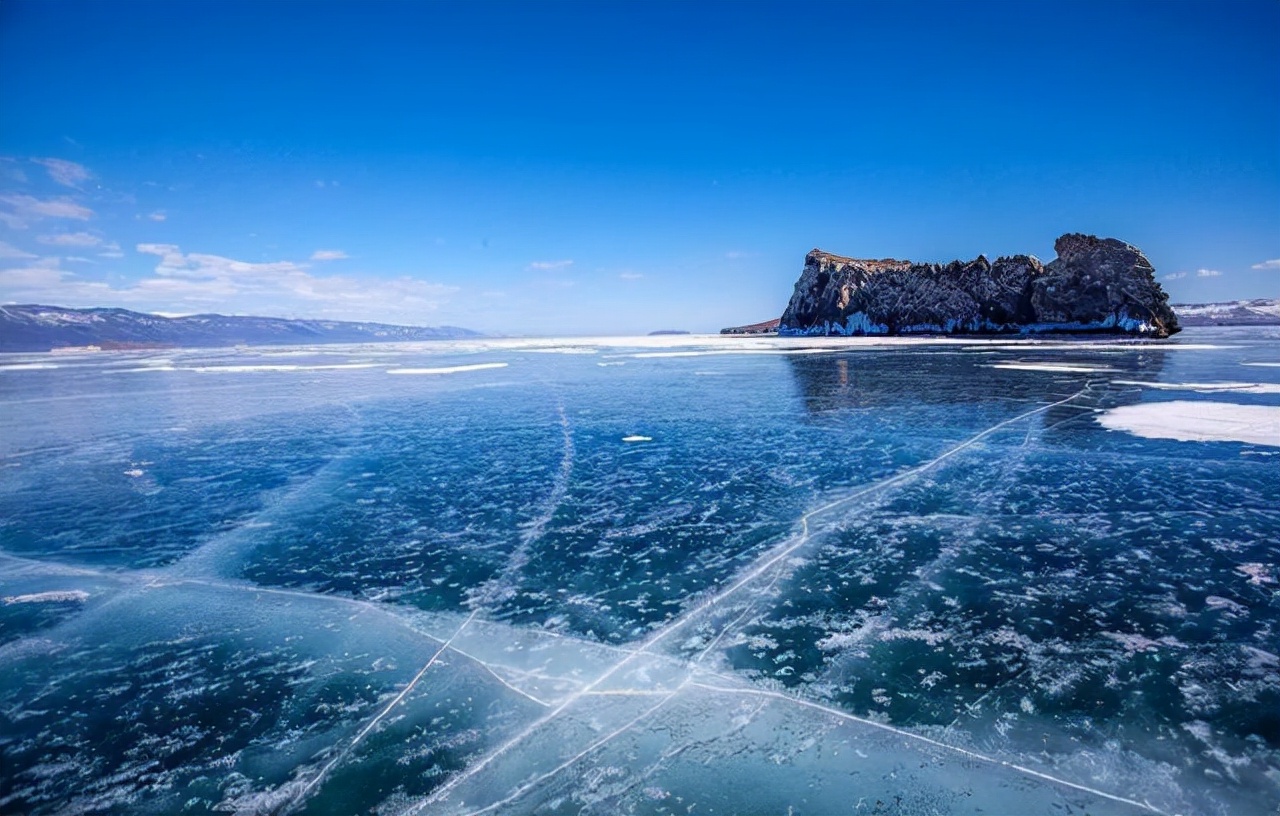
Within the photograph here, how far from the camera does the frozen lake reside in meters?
2.66

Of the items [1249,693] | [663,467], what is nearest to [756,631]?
[1249,693]

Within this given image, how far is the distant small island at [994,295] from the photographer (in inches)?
2242

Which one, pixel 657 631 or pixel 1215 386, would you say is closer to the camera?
pixel 657 631

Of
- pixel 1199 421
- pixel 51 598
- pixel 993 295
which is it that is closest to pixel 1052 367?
pixel 1199 421

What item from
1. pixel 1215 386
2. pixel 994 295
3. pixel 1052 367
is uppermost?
pixel 994 295

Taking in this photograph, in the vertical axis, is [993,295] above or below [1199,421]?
above

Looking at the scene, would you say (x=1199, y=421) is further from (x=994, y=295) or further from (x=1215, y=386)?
(x=994, y=295)

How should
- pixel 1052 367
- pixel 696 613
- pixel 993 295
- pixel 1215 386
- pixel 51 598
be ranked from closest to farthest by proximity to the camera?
pixel 696 613, pixel 51 598, pixel 1215 386, pixel 1052 367, pixel 993 295

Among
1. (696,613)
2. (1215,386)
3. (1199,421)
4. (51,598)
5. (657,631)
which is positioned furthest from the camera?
(1215,386)

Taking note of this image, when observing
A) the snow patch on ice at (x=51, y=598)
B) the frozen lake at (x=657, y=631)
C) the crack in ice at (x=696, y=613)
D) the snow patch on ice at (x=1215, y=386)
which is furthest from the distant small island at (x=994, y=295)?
Result: the snow patch on ice at (x=51, y=598)

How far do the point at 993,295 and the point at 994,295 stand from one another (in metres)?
0.12

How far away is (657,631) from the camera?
3979 millimetres

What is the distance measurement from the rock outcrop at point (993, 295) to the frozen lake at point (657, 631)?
6422 centimetres

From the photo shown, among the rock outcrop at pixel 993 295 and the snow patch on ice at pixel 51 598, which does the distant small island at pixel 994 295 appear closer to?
the rock outcrop at pixel 993 295
